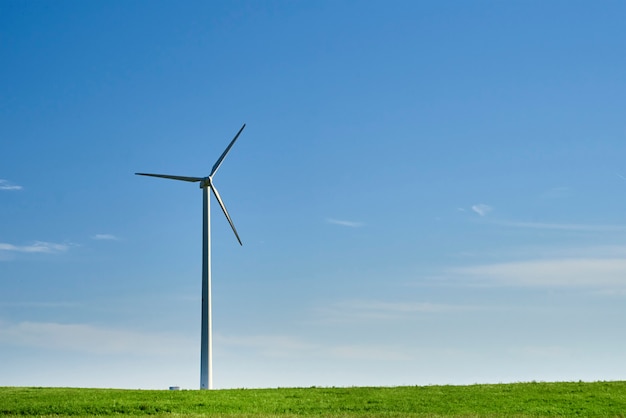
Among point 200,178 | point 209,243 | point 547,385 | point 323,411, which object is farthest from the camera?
point 200,178

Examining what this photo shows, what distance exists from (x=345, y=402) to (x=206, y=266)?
18.0 meters

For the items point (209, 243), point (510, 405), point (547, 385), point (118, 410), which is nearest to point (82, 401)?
point (118, 410)

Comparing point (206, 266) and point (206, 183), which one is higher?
point (206, 183)

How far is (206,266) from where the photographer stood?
2434 inches

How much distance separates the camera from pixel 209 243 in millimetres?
62812

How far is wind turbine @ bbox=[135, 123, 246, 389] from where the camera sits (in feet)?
190

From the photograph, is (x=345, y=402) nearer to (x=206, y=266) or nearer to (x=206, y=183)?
(x=206, y=266)

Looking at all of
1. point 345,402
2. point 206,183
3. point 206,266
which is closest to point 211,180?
point 206,183

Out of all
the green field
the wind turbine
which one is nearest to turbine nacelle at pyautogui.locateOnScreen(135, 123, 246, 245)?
the wind turbine

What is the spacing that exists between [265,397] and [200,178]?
22.5m

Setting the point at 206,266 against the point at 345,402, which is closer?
the point at 345,402

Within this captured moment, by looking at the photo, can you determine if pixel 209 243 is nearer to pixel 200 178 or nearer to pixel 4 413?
pixel 200 178

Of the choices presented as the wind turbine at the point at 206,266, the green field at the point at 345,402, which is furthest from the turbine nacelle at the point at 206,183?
the green field at the point at 345,402

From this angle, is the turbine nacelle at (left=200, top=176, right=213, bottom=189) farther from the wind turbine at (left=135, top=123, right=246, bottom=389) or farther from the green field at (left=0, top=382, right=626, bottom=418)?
the green field at (left=0, top=382, right=626, bottom=418)
